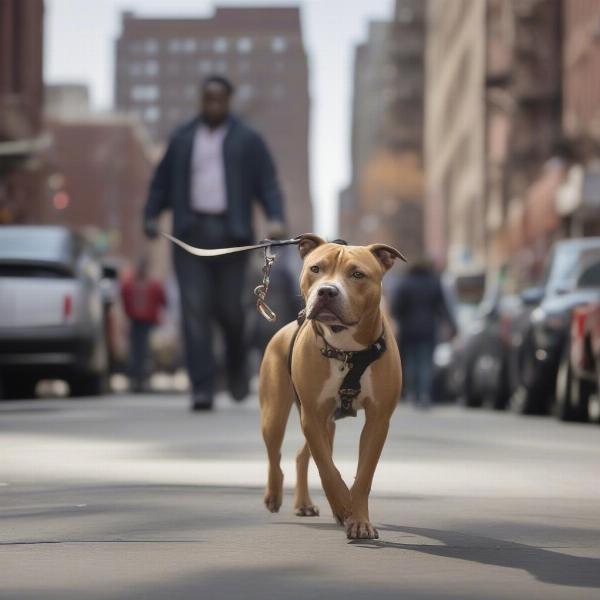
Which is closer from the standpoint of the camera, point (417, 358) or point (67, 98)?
point (417, 358)

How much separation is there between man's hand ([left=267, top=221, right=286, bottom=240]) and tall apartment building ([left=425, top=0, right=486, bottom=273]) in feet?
167

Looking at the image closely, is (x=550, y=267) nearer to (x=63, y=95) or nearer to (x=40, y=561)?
(x=40, y=561)

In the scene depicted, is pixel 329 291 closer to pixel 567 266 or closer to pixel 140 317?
pixel 567 266

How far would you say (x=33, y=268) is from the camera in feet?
63.7

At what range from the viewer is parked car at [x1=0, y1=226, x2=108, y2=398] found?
63.3ft

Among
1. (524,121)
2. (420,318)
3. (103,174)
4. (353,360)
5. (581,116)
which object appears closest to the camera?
(353,360)

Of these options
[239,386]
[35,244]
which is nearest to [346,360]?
[239,386]

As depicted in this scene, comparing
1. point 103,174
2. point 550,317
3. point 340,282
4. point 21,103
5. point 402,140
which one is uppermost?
point 402,140

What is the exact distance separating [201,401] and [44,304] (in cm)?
376

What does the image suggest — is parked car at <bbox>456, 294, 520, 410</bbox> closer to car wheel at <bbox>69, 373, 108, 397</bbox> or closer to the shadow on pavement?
car wheel at <bbox>69, 373, 108, 397</bbox>

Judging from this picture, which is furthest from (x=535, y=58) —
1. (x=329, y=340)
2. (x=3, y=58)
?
(x=329, y=340)

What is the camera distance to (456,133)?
9650 cm

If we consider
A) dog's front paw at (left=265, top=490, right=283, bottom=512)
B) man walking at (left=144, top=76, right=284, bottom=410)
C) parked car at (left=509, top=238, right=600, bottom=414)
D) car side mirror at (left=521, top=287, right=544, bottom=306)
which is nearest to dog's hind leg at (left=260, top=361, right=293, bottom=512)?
dog's front paw at (left=265, top=490, right=283, bottom=512)

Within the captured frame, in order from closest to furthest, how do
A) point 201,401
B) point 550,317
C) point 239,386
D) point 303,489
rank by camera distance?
point 303,489
point 201,401
point 239,386
point 550,317
